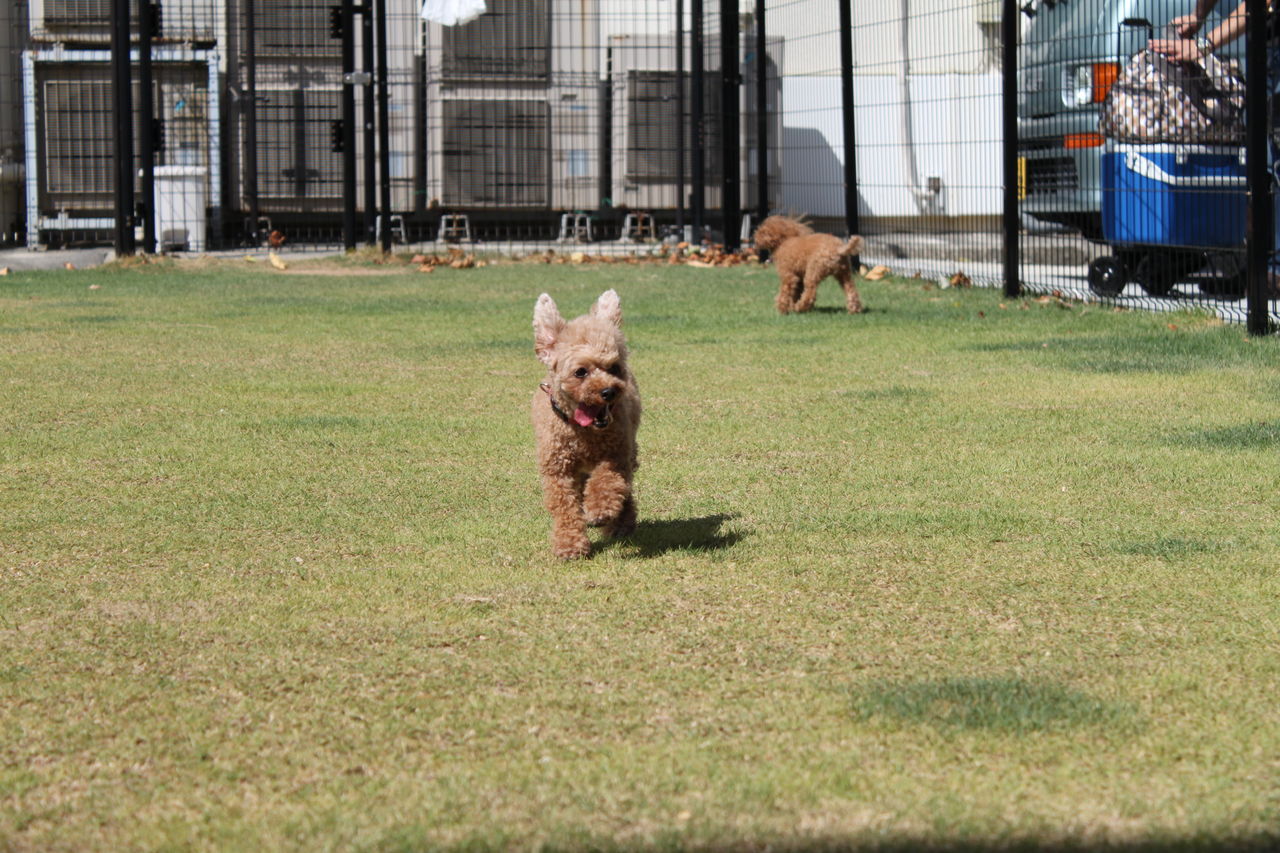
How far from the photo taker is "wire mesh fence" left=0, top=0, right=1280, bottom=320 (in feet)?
46.5

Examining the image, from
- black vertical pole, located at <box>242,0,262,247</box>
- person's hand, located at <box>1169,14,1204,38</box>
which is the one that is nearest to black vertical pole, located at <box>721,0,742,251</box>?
black vertical pole, located at <box>242,0,262,247</box>

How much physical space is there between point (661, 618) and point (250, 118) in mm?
13857

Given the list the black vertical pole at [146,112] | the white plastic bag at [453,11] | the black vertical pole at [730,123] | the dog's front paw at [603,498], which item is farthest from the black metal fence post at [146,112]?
the dog's front paw at [603,498]

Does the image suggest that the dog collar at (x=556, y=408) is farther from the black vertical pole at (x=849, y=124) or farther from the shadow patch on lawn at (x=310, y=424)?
the black vertical pole at (x=849, y=124)

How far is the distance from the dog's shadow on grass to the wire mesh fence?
8427 mm

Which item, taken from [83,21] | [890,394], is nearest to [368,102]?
[83,21]

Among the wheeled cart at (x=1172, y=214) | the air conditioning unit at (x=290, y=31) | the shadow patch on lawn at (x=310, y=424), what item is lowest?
the shadow patch on lawn at (x=310, y=424)

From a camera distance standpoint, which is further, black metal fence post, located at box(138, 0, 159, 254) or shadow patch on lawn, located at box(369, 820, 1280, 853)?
black metal fence post, located at box(138, 0, 159, 254)

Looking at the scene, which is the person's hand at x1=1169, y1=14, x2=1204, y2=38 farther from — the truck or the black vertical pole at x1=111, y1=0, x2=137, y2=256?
the black vertical pole at x1=111, y1=0, x2=137, y2=256

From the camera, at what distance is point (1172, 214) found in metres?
9.97

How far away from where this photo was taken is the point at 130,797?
2611 mm

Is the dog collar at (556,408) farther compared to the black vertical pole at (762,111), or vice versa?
the black vertical pole at (762,111)

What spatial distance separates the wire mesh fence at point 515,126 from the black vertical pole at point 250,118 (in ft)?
0.13

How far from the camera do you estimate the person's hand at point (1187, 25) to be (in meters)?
9.62
